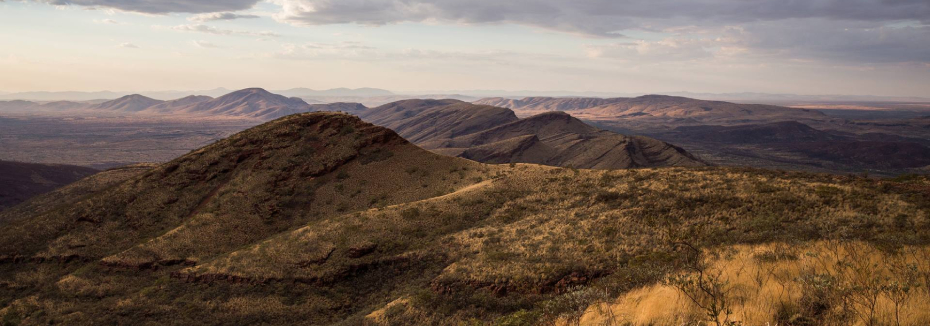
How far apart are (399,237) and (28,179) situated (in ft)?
346

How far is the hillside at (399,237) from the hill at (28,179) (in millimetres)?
69018

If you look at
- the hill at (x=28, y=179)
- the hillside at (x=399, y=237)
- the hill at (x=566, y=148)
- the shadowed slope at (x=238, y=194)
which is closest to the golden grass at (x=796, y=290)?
the hillside at (x=399, y=237)

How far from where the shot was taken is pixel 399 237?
23.7 m

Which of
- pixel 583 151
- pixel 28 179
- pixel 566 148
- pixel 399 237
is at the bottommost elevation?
pixel 28 179

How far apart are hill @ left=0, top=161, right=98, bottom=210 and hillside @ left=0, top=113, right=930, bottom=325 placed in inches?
2717

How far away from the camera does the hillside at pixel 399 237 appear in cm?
1714

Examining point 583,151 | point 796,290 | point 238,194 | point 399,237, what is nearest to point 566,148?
point 583,151

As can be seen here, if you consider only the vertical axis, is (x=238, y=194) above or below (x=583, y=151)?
above

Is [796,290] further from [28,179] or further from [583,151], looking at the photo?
[28,179]

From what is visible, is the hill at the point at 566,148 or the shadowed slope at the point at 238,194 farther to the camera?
the hill at the point at 566,148

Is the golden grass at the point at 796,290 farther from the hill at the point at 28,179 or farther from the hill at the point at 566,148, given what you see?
the hill at the point at 28,179

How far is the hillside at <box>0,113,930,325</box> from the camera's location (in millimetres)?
17141

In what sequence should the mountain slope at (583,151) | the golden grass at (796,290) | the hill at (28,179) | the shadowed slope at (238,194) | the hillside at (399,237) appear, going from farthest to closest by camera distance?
the mountain slope at (583,151) → the hill at (28,179) → the shadowed slope at (238,194) → the hillside at (399,237) → the golden grass at (796,290)

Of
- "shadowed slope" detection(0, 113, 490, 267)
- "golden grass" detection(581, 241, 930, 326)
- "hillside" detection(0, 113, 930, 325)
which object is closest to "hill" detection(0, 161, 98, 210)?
"shadowed slope" detection(0, 113, 490, 267)
